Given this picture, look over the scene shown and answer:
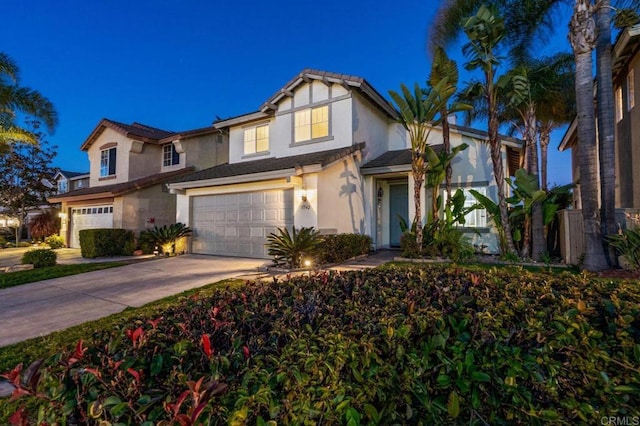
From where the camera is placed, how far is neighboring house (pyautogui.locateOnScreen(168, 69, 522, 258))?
11.4 m

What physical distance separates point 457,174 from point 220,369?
1248 cm

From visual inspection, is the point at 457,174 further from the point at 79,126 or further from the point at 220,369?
the point at 79,126

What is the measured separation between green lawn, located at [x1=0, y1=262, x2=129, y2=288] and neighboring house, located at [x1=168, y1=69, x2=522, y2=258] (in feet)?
13.1

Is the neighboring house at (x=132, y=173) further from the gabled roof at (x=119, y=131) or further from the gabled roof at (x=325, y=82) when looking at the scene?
the gabled roof at (x=325, y=82)

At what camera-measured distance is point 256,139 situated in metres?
15.2

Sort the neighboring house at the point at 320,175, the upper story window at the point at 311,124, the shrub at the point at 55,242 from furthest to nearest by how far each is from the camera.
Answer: the shrub at the point at 55,242 → the upper story window at the point at 311,124 → the neighboring house at the point at 320,175

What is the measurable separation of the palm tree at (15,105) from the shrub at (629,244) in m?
20.5

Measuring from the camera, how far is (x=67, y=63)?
3981 centimetres

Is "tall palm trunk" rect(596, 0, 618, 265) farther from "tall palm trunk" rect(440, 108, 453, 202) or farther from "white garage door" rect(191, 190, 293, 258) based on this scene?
"white garage door" rect(191, 190, 293, 258)

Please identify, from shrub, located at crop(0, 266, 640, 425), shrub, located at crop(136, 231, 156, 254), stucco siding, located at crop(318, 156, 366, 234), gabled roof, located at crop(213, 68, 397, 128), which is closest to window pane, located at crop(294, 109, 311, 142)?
gabled roof, located at crop(213, 68, 397, 128)

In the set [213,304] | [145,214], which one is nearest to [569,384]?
[213,304]

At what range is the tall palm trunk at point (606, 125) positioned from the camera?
770 centimetres

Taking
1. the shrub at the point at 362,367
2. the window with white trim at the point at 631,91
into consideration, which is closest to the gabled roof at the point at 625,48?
the window with white trim at the point at 631,91

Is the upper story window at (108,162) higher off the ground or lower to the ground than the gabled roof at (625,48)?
lower
